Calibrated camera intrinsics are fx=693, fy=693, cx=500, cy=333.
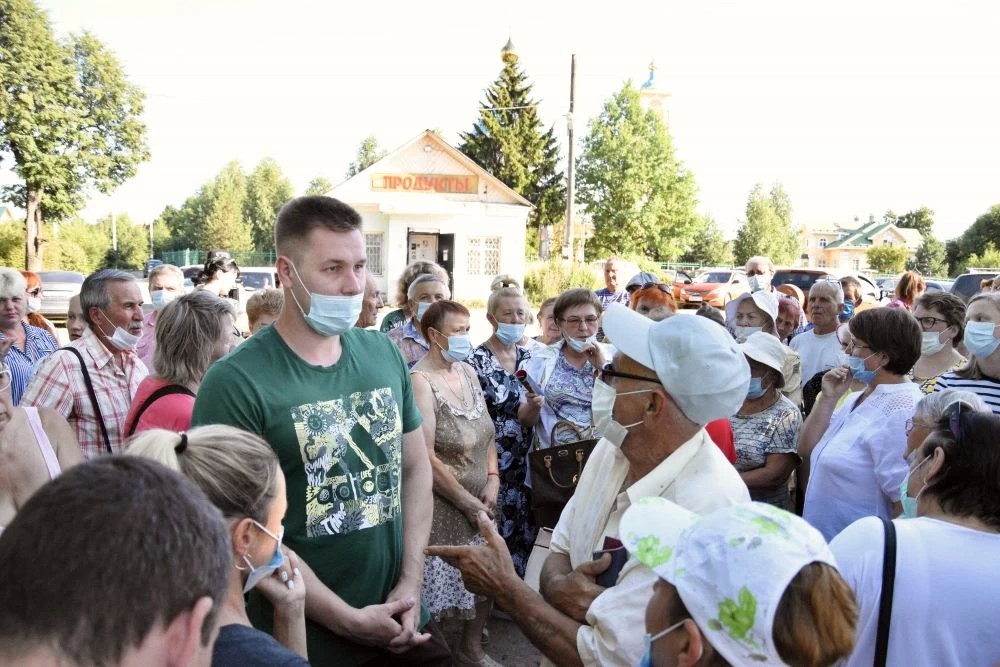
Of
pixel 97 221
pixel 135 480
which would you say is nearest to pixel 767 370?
pixel 135 480

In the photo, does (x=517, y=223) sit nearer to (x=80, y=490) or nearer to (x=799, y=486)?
(x=799, y=486)

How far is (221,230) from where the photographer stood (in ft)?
222

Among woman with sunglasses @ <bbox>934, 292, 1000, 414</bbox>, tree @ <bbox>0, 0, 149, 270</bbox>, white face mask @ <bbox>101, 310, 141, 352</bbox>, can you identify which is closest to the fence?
tree @ <bbox>0, 0, 149, 270</bbox>

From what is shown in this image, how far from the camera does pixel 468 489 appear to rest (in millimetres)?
4250

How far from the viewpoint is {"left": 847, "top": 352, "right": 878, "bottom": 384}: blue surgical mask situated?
151 inches

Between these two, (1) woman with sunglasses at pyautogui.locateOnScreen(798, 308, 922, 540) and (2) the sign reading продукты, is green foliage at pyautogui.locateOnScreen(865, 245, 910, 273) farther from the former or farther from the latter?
(1) woman with sunglasses at pyautogui.locateOnScreen(798, 308, 922, 540)

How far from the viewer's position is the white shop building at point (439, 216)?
102 feet

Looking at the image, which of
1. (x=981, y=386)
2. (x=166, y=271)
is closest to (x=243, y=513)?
(x=981, y=386)

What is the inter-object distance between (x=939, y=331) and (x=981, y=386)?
1.10 metres

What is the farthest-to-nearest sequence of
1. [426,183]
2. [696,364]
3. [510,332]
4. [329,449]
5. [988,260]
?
[988,260] → [426,183] → [510,332] → [329,449] → [696,364]

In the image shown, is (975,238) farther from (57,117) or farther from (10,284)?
(10,284)

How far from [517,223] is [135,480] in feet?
105

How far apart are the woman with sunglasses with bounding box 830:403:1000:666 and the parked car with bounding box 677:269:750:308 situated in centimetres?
2321

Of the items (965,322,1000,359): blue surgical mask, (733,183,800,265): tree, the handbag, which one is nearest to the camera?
(965,322,1000,359): blue surgical mask
